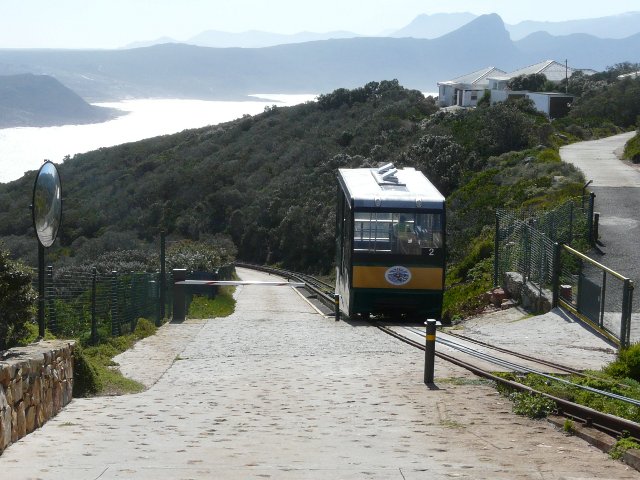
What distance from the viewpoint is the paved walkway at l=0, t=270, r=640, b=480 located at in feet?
24.4

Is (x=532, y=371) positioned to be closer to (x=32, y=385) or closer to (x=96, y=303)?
(x=32, y=385)

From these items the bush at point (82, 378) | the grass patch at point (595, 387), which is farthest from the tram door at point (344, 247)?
the bush at point (82, 378)

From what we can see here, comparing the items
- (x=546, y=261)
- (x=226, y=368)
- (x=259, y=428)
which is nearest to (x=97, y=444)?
(x=259, y=428)

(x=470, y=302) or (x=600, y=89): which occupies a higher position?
(x=600, y=89)

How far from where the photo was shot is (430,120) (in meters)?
74.9

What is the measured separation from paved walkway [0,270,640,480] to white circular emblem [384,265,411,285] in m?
7.45

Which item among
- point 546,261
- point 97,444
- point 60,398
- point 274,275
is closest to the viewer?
point 97,444

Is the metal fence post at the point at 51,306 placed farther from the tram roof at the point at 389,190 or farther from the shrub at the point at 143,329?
the tram roof at the point at 389,190

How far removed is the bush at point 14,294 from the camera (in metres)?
10.1

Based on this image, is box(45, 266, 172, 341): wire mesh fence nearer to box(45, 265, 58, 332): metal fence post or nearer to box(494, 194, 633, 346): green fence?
box(45, 265, 58, 332): metal fence post

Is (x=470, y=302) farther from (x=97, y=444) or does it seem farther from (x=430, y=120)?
(x=430, y=120)

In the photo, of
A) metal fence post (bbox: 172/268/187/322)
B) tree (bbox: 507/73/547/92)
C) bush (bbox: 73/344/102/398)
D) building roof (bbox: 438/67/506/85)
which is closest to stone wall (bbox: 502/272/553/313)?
metal fence post (bbox: 172/268/187/322)

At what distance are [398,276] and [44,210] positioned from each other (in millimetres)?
12569

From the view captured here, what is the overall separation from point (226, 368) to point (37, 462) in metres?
6.66
